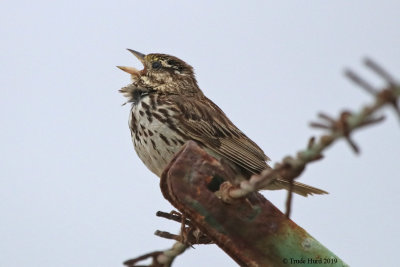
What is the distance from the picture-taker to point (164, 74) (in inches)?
269

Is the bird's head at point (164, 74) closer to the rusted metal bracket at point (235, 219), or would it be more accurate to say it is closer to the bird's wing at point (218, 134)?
the bird's wing at point (218, 134)

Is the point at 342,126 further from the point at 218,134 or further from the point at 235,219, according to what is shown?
the point at 218,134

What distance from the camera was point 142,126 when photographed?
5.88m

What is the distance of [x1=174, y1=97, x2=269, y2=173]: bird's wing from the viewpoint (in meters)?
6.01

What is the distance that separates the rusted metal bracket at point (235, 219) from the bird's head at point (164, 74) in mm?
3846

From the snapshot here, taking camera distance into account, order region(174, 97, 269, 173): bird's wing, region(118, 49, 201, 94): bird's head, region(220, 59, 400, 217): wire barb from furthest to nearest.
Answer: region(118, 49, 201, 94): bird's head
region(174, 97, 269, 173): bird's wing
region(220, 59, 400, 217): wire barb

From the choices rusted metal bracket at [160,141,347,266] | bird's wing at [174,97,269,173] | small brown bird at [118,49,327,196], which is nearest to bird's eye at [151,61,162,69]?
small brown bird at [118,49,327,196]

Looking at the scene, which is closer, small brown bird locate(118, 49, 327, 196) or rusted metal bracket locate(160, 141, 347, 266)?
rusted metal bracket locate(160, 141, 347, 266)

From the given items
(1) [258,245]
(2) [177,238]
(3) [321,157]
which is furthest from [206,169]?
(3) [321,157]

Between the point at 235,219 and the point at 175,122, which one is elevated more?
the point at 175,122

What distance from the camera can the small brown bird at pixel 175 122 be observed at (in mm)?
5758

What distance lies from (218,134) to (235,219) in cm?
357

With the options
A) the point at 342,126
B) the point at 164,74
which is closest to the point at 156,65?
the point at 164,74

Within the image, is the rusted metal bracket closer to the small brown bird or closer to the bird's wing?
the small brown bird
